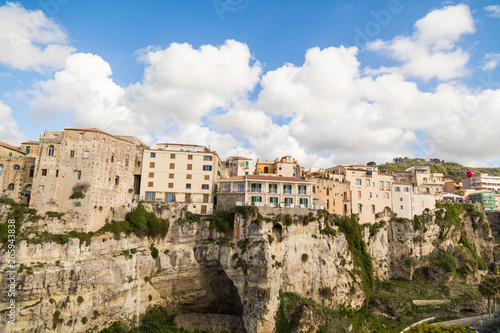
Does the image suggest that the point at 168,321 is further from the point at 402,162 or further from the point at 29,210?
the point at 402,162

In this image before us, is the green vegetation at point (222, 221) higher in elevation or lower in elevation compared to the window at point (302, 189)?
lower

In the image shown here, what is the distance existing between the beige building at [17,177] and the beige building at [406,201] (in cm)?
5453

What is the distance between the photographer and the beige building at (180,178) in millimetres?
40344

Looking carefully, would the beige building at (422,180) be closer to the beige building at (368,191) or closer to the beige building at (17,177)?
the beige building at (368,191)

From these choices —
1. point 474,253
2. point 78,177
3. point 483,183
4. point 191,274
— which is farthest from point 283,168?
point 483,183

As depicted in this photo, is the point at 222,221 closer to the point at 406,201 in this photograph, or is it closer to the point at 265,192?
the point at 265,192

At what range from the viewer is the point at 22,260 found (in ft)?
93.6

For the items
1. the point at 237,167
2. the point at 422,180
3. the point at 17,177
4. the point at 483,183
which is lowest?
the point at 17,177

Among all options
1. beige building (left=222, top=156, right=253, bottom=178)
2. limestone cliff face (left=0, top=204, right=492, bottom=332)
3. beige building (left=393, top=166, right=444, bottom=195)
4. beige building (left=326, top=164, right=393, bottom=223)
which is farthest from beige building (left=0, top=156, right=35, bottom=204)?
beige building (left=393, top=166, right=444, bottom=195)

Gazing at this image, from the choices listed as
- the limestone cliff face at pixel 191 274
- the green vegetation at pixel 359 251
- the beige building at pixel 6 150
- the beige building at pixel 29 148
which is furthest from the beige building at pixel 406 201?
the beige building at pixel 29 148

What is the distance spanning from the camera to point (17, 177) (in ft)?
111

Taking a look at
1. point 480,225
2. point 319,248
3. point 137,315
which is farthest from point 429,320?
point 137,315

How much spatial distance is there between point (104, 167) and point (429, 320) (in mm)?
46984

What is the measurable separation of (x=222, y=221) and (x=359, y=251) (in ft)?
71.7
